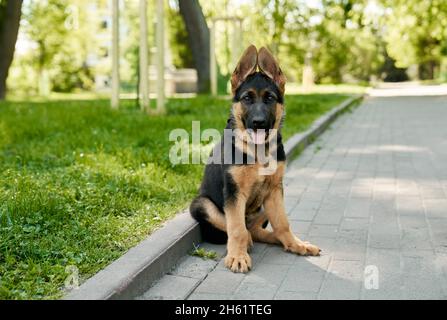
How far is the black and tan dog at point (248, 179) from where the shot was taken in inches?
171

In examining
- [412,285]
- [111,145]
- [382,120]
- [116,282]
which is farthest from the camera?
[382,120]

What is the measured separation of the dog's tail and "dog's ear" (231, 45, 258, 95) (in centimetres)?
97

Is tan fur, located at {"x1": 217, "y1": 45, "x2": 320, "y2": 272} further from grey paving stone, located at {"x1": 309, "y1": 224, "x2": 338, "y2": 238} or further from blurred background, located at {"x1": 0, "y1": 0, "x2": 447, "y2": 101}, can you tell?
blurred background, located at {"x1": 0, "y1": 0, "x2": 447, "y2": 101}

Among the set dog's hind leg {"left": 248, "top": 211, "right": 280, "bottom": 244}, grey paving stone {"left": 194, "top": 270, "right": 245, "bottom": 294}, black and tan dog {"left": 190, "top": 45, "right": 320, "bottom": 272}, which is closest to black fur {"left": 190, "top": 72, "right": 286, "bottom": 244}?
black and tan dog {"left": 190, "top": 45, "right": 320, "bottom": 272}

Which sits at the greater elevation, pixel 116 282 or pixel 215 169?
pixel 215 169

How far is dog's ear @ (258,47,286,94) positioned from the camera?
4.58 metres

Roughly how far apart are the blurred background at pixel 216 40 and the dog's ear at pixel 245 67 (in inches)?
555

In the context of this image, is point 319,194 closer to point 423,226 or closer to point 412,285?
point 423,226

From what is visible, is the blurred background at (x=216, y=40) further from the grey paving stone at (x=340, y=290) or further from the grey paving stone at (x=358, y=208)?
the grey paving stone at (x=340, y=290)

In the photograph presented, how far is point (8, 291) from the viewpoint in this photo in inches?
132

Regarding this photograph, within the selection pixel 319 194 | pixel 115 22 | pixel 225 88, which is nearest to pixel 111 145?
pixel 319 194
